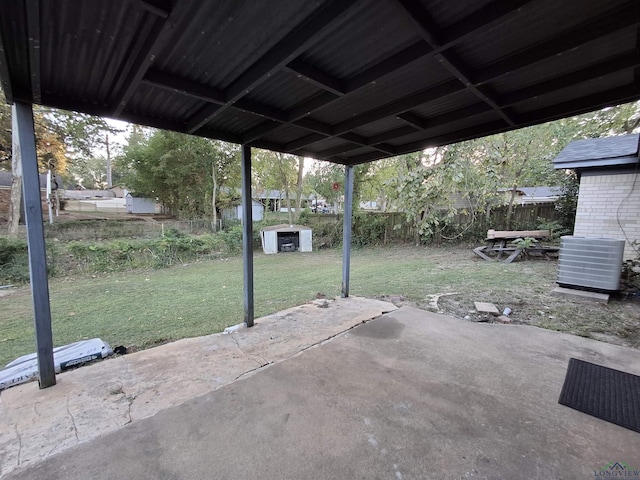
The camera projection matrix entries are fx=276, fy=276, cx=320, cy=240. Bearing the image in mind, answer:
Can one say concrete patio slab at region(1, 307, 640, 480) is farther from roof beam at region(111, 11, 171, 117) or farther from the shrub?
the shrub

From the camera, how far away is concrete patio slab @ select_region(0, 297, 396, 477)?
160 centimetres

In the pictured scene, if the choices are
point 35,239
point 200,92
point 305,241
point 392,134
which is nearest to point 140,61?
point 200,92

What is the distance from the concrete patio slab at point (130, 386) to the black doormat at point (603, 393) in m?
1.94

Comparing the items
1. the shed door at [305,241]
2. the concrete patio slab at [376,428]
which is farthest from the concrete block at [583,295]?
the shed door at [305,241]

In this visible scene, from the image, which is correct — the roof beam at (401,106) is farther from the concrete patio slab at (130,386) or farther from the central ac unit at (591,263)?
the central ac unit at (591,263)

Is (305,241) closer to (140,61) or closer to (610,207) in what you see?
(610,207)

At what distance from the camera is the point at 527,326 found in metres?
3.18

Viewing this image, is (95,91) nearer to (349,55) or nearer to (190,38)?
(190,38)

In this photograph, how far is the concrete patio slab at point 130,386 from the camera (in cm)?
160

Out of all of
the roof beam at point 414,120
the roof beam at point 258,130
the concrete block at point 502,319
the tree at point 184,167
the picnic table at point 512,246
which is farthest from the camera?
the tree at point 184,167

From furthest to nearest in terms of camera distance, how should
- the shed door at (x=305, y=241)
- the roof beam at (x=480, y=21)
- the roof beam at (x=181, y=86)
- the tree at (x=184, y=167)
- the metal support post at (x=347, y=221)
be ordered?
the tree at (x=184, y=167)
the shed door at (x=305, y=241)
the metal support post at (x=347, y=221)
the roof beam at (x=181, y=86)
the roof beam at (x=480, y=21)

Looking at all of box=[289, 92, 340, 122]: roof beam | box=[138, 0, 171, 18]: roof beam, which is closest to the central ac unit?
box=[289, 92, 340, 122]: roof beam

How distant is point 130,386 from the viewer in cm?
208

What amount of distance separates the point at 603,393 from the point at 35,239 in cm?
425
